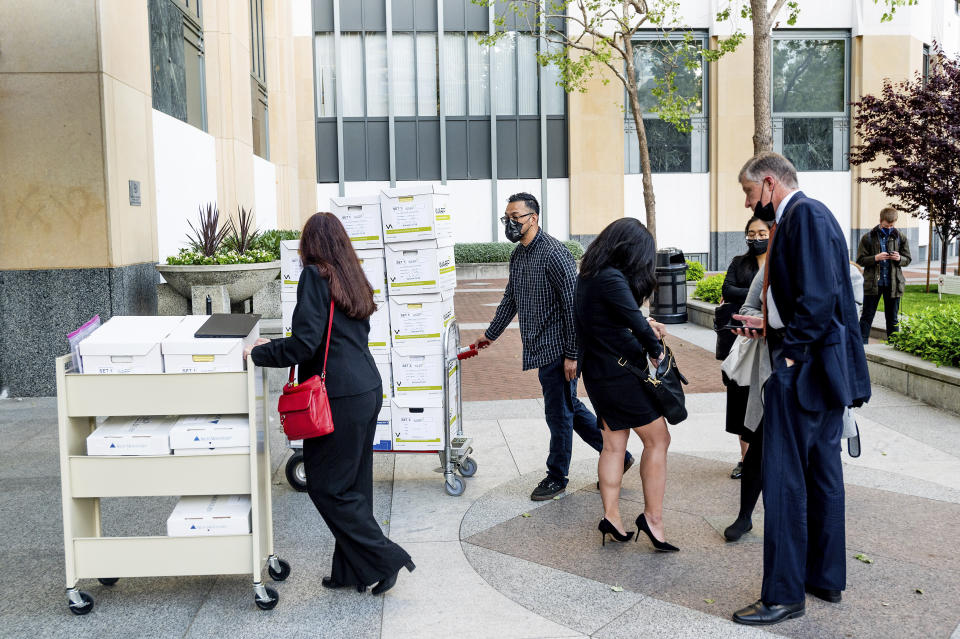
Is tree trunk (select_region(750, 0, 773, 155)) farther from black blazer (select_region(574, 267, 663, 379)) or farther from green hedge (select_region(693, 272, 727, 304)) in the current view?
black blazer (select_region(574, 267, 663, 379))

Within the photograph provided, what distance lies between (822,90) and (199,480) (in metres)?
31.1

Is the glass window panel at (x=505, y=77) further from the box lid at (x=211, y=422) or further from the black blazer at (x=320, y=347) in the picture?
the box lid at (x=211, y=422)

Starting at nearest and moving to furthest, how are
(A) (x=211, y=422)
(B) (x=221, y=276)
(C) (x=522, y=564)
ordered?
1. (A) (x=211, y=422)
2. (C) (x=522, y=564)
3. (B) (x=221, y=276)

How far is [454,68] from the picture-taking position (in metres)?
30.3

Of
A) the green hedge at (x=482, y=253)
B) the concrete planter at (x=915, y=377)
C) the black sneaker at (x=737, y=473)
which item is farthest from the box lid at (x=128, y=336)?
the green hedge at (x=482, y=253)

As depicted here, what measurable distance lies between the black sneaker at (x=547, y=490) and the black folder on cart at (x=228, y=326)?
237 cm

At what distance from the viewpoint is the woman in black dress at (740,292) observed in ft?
18.2

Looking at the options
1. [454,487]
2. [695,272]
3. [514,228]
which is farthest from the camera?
[695,272]

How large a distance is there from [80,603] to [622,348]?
3073mm

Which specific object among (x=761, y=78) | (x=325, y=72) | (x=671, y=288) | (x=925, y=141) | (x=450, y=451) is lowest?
(x=450, y=451)

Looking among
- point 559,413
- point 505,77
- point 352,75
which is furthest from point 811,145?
point 559,413

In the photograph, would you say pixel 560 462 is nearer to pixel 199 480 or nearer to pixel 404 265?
pixel 404 265

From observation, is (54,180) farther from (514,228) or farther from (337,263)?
(337,263)

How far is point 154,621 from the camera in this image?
414 cm
